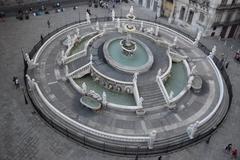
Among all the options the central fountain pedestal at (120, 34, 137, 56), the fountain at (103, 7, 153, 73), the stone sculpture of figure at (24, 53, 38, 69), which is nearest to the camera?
the fountain at (103, 7, 153, 73)

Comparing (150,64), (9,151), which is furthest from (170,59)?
(9,151)

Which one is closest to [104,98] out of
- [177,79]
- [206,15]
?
[177,79]

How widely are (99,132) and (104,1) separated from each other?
1433 inches

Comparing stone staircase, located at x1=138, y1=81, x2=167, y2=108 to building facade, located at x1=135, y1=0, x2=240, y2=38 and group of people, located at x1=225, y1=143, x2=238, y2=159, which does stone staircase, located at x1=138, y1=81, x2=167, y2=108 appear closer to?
group of people, located at x1=225, y1=143, x2=238, y2=159

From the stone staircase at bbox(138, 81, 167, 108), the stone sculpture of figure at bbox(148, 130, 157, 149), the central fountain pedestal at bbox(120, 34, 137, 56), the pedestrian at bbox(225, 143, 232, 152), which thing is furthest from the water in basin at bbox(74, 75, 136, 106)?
the pedestrian at bbox(225, 143, 232, 152)

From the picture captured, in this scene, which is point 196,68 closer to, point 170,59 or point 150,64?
point 170,59

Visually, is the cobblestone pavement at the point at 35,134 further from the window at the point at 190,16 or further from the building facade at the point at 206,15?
the window at the point at 190,16

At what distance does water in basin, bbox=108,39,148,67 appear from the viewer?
1469 inches

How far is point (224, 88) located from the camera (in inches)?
1531

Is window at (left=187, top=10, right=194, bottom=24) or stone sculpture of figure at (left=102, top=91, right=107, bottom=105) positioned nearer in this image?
stone sculpture of figure at (left=102, top=91, right=107, bottom=105)

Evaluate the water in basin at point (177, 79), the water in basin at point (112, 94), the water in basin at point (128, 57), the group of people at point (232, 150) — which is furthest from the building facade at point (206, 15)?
the group of people at point (232, 150)

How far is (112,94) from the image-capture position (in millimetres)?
34875

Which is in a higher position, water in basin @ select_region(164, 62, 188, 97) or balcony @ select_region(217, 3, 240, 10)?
balcony @ select_region(217, 3, 240, 10)

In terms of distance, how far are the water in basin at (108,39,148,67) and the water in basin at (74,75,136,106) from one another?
4177 millimetres
